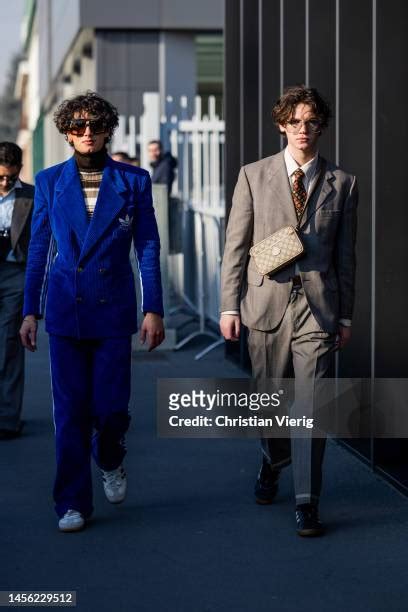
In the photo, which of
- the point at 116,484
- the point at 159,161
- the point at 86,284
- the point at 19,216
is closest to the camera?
the point at 86,284

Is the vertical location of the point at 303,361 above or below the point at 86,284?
below

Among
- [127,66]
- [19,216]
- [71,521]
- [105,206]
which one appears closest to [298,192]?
[105,206]

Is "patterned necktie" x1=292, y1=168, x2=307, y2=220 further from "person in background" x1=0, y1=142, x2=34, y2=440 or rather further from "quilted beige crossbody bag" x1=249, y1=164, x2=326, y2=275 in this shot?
"person in background" x1=0, y1=142, x2=34, y2=440

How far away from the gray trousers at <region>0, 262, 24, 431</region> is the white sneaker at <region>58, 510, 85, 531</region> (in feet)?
8.19

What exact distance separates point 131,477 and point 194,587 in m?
2.20

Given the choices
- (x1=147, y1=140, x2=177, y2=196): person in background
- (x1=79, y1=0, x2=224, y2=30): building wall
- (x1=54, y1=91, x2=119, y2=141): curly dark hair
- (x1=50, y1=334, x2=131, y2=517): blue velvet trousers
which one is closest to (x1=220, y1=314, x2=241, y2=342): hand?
(x1=50, y1=334, x2=131, y2=517): blue velvet trousers

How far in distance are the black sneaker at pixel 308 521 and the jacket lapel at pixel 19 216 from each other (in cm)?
325

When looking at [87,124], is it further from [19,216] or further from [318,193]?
[19,216]

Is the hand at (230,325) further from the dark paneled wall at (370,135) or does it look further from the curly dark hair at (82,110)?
the dark paneled wall at (370,135)

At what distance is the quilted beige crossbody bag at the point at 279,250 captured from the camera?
6125 mm

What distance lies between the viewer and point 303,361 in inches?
248

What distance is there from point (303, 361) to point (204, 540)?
0.89m

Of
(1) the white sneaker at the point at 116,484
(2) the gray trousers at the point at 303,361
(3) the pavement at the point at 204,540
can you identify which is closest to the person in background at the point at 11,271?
(3) the pavement at the point at 204,540

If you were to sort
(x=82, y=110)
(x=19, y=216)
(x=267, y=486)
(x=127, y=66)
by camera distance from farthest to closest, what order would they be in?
(x=127, y=66), (x=19, y=216), (x=267, y=486), (x=82, y=110)
